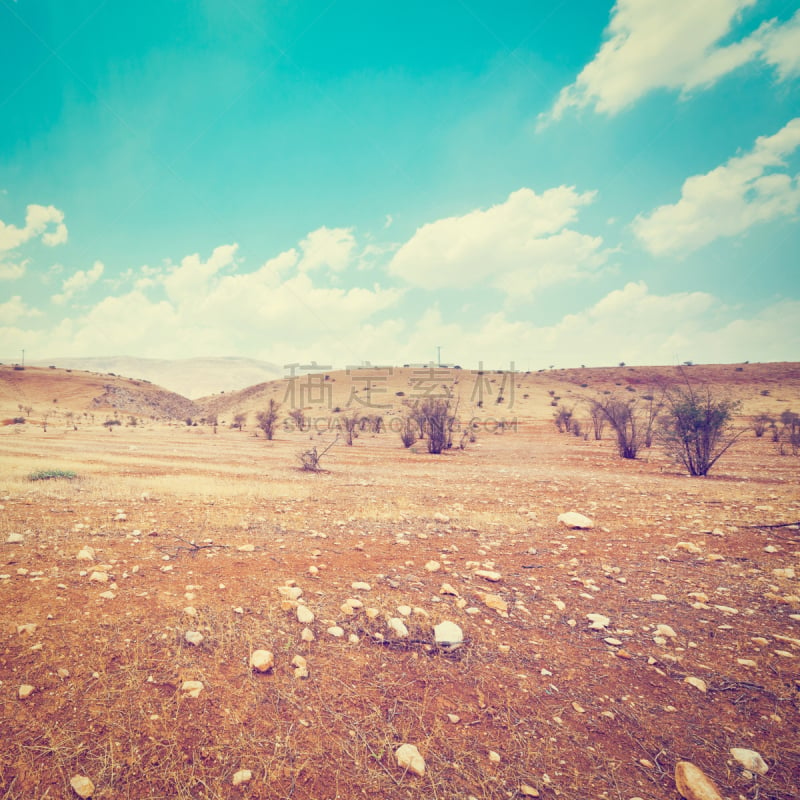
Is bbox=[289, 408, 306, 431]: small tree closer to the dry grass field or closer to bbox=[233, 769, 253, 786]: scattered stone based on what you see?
the dry grass field

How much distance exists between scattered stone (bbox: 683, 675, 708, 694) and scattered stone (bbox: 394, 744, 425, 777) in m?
2.00

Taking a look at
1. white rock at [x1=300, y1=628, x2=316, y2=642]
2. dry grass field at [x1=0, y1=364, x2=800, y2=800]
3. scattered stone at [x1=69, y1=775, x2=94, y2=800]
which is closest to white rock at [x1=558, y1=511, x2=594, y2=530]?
dry grass field at [x1=0, y1=364, x2=800, y2=800]

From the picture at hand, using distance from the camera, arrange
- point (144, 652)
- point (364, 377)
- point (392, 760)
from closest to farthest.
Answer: point (392, 760), point (144, 652), point (364, 377)

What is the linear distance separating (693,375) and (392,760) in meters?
79.5

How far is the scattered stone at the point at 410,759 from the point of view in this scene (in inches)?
80.3

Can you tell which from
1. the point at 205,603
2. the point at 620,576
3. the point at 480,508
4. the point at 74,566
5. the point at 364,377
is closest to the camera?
the point at 205,603

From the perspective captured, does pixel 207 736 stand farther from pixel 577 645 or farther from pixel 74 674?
pixel 577 645

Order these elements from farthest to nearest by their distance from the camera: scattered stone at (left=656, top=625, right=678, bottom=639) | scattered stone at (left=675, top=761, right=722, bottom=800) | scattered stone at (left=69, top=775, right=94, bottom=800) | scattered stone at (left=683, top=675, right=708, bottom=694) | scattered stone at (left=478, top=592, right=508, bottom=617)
Result: scattered stone at (left=478, top=592, right=508, bottom=617)
scattered stone at (left=656, top=625, right=678, bottom=639)
scattered stone at (left=683, top=675, right=708, bottom=694)
scattered stone at (left=675, top=761, right=722, bottom=800)
scattered stone at (left=69, top=775, right=94, bottom=800)

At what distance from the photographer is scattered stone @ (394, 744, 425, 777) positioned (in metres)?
2.04

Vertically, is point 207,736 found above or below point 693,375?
below

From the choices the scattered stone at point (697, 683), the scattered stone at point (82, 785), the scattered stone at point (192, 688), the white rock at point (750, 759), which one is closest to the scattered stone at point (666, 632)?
the scattered stone at point (697, 683)

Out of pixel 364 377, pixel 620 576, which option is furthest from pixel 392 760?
pixel 364 377

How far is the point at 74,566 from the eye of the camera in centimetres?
416

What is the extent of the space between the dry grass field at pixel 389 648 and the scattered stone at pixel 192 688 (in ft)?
0.07
